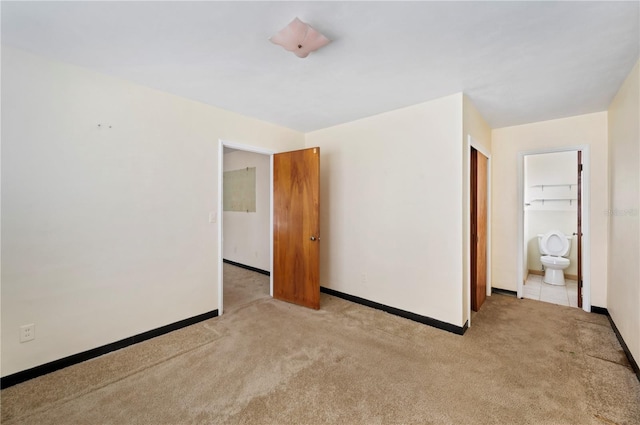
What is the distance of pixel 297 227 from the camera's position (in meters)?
3.44

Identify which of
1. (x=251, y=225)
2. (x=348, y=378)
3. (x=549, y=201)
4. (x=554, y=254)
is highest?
(x=549, y=201)

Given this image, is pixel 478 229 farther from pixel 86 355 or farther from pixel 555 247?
pixel 86 355

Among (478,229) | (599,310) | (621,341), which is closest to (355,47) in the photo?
(478,229)

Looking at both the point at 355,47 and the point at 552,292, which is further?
the point at 552,292

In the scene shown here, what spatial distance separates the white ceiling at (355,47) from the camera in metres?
1.51

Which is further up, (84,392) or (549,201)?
(549,201)

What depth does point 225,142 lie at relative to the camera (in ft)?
10.2

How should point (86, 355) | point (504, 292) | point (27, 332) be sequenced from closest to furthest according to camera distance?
point (27, 332) → point (86, 355) → point (504, 292)

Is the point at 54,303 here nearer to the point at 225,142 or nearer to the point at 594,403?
the point at 225,142

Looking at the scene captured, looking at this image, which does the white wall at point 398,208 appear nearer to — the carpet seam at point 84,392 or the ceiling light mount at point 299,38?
the ceiling light mount at point 299,38

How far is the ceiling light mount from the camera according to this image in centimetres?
158

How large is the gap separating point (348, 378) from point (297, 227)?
6.13 feet

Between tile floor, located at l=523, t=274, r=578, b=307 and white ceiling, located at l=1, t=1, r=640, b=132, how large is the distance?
8.13 feet

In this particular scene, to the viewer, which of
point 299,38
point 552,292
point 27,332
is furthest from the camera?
point 552,292
